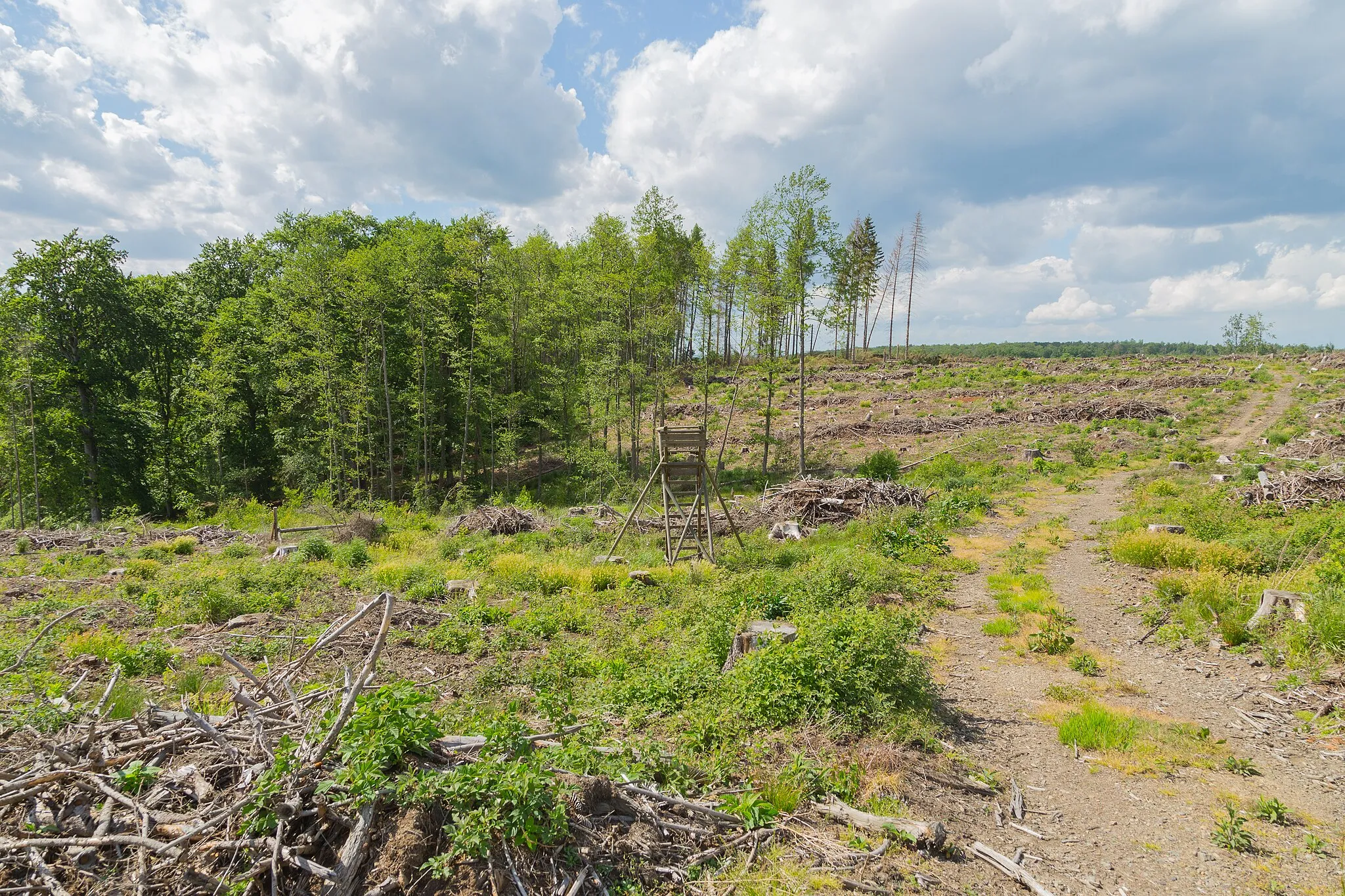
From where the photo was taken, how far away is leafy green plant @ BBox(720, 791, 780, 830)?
4.36 meters

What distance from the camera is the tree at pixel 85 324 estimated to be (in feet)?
85.2

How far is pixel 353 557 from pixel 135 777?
1193 cm

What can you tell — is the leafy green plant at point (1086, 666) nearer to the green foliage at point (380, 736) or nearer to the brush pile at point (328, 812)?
the brush pile at point (328, 812)

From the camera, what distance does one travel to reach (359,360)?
27.6 m

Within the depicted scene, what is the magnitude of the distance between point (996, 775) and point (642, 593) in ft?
23.0

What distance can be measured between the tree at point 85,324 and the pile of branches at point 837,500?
1146 inches

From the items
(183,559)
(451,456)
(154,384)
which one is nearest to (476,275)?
(451,456)

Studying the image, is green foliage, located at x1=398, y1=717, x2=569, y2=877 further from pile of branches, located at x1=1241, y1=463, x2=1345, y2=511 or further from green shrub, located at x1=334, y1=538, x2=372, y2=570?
pile of branches, located at x1=1241, y1=463, x2=1345, y2=511

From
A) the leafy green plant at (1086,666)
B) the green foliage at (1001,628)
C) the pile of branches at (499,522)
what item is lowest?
the pile of branches at (499,522)

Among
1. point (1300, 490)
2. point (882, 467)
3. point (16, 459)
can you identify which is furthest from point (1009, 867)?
point (16, 459)

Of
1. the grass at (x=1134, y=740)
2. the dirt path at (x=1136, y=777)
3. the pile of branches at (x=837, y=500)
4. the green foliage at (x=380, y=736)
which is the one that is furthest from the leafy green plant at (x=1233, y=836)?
the pile of branches at (x=837, y=500)

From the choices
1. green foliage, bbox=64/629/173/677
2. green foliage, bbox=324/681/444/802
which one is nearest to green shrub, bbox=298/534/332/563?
green foliage, bbox=64/629/173/677

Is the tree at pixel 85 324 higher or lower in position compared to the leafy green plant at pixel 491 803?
higher

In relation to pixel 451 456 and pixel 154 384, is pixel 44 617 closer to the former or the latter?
pixel 451 456
